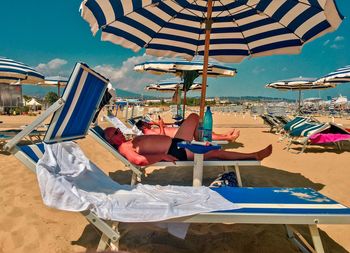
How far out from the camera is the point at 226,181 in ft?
10.5

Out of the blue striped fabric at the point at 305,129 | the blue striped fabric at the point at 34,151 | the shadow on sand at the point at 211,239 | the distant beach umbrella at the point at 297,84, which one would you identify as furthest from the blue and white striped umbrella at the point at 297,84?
the blue striped fabric at the point at 34,151

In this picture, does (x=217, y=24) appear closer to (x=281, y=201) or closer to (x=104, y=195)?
(x=281, y=201)

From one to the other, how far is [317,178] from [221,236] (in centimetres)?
273

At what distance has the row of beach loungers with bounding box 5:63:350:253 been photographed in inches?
71.4

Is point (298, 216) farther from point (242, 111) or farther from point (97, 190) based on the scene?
point (242, 111)

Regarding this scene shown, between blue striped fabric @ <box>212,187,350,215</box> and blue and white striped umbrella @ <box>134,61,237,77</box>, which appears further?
blue and white striped umbrella @ <box>134,61,237,77</box>

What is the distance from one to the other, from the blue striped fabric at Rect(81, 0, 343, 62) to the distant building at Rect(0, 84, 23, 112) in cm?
2507

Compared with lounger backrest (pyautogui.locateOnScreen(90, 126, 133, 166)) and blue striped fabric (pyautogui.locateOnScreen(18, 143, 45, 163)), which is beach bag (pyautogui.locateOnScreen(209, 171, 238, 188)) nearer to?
lounger backrest (pyautogui.locateOnScreen(90, 126, 133, 166))

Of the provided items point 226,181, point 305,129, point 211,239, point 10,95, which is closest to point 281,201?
point 211,239

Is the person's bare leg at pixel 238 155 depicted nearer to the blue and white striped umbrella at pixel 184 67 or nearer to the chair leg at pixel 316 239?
the chair leg at pixel 316 239

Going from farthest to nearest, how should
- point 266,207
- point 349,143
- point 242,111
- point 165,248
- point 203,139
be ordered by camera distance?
1. point 242,111
2. point 349,143
3. point 203,139
4. point 165,248
5. point 266,207

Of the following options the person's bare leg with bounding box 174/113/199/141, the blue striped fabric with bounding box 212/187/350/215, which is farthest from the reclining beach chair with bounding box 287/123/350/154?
the blue striped fabric with bounding box 212/187/350/215

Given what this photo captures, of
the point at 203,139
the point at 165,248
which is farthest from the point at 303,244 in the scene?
the point at 203,139

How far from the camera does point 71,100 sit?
2.14 meters
